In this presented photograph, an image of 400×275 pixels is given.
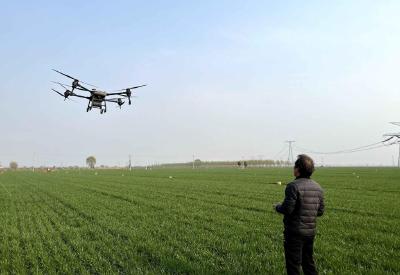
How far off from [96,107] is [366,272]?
12.3m

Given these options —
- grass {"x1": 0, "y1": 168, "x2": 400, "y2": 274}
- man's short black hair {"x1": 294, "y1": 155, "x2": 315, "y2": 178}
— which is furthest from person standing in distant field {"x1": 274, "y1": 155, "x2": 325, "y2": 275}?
grass {"x1": 0, "y1": 168, "x2": 400, "y2": 274}

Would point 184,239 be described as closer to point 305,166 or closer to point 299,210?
point 299,210

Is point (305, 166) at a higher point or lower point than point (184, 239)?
higher

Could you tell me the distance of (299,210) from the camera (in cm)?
763

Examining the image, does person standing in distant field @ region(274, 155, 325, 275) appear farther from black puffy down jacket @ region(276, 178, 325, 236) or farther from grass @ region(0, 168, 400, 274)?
grass @ region(0, 168, 400, 274)

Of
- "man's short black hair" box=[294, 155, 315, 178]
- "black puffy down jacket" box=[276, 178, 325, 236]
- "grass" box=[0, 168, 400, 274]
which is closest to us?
"black puffy down jacket" box=[276, 178, 325, 236]

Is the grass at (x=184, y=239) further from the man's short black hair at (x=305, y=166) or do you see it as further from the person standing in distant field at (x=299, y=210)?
the man's short black hair at (x=305, y=166)

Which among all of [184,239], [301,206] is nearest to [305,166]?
[301,206]

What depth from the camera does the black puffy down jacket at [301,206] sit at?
24.7ft

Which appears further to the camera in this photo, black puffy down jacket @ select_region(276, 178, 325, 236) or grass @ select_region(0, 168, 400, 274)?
grass @ select_region(0, 168, 400, 274)

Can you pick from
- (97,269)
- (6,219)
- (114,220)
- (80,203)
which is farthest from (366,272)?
(80,203)


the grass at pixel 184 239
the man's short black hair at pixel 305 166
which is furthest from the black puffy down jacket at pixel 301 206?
the grass at pixel 184 239

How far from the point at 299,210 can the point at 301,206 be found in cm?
8

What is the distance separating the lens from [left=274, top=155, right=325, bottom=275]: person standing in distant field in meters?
7.56
